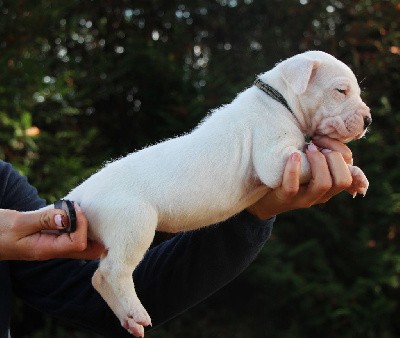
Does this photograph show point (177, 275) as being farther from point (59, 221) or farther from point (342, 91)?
point (342, 91)

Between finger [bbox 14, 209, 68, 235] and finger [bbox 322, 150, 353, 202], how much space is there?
2.12 feet

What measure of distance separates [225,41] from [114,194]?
4.29m

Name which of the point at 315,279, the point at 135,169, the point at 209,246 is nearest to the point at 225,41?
the point at 315,279

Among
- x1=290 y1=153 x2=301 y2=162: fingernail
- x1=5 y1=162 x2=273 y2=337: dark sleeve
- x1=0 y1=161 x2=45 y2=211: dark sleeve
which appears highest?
x1=290 y1=153 x2=301 y2=162: fingernail

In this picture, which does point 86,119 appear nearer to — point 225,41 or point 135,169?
point 225,41

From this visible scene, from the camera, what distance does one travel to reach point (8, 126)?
421 cm

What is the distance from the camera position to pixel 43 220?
1677 mm

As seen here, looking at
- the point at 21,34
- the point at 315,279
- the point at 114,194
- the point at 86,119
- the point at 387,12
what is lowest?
the point at 315,279

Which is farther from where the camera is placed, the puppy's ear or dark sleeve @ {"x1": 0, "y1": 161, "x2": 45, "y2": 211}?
dark sleeve @ {"x1": 0, "y1": 161, "x2": 45, "y2": 211}

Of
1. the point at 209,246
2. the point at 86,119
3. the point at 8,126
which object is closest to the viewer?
the point at 209,246

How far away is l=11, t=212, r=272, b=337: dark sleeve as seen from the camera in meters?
2.09

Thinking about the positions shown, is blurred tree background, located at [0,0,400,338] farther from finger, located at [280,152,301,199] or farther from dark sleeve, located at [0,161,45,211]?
finger, located at [280,152,301,199]

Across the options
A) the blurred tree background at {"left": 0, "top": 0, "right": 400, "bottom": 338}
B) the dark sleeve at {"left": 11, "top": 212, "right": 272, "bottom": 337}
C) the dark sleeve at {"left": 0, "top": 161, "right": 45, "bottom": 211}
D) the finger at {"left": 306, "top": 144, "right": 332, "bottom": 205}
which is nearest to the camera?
the finger at {"left": 306, "top": 144, "right": 332, "bottom": 205}

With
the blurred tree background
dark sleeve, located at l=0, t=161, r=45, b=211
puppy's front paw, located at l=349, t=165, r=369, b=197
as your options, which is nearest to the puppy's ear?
puppy's front paw, located at l=349, t=165, r=369, b=197
